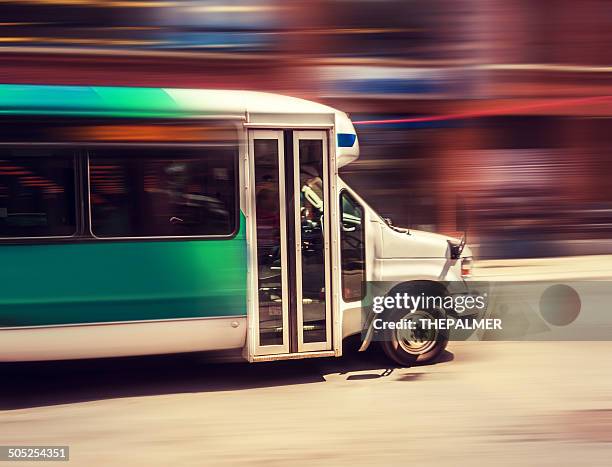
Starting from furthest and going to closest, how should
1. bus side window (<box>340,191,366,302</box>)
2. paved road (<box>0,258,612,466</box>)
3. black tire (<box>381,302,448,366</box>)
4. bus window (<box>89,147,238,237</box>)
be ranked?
black tire (<box>381,302,448,366</box>) → bus side window (<box>340,191,366,302</box>) → bus window (<box>89,147,238,237</box>) → paved road (<box>0,258,612,466</box>)

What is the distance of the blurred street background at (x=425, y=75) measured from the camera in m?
14.2

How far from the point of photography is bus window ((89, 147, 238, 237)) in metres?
6.34

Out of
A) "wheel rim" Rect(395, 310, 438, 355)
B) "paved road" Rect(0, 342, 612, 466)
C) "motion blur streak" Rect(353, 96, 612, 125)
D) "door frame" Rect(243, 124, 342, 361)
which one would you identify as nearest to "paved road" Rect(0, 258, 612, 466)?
"paved road" Rect(0, 342, 612, 466)

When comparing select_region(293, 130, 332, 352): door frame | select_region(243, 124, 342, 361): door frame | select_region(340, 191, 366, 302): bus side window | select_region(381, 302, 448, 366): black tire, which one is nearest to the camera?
select_region(243, 124, 342, 361): door frame

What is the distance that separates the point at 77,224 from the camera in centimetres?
627

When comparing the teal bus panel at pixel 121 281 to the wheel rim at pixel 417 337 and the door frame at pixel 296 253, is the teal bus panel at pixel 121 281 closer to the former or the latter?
the door frame at pixel 296 253

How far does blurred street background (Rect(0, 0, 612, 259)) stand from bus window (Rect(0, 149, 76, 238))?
8.22m

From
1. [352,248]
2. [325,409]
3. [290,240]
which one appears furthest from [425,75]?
[325,409]

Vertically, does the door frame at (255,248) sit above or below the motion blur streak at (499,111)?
below

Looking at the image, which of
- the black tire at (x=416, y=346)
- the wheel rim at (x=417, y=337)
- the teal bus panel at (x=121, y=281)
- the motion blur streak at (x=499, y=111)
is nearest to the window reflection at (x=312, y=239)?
the teal bus panel at (x=121, y=281)

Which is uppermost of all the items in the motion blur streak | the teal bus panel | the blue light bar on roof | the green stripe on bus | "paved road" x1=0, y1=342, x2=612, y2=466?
the motion blur streak

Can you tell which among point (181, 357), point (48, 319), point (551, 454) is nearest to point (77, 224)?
point (48, 319)

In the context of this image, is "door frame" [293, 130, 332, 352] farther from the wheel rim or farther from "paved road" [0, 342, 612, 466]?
the wheel rim

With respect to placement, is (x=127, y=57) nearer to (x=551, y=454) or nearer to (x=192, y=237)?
(x=192, y=237)
